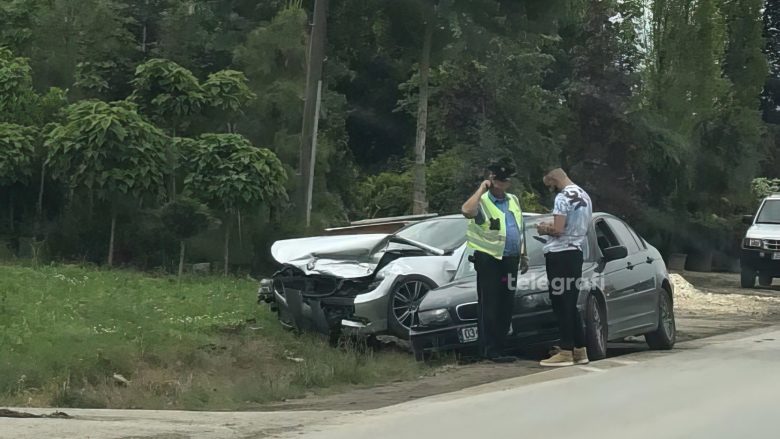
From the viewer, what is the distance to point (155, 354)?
1066cm

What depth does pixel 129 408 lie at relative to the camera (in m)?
8.67

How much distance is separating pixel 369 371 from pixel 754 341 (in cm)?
518

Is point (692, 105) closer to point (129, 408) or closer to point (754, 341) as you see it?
point (754, 341)

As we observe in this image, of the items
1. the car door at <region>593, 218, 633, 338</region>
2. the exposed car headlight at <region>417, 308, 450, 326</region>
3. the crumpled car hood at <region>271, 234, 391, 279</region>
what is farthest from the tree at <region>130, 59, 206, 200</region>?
the car door at <region>593, 218, 633, 338</region>

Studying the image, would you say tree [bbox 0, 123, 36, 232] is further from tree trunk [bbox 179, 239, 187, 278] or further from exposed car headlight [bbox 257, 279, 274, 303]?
exposed car headlight [bbox 257, 279, 274, 303]

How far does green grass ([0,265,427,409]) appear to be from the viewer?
9234 millimetres

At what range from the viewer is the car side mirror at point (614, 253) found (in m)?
10.7

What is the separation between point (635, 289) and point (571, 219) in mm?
1859

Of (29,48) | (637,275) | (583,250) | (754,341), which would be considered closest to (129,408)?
(583,250)

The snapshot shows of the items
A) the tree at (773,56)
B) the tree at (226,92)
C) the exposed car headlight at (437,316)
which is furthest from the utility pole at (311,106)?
the tree at (773,56)

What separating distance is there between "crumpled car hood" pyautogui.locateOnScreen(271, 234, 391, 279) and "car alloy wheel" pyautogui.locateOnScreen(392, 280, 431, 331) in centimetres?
62

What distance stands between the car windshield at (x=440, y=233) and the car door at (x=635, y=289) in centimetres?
196

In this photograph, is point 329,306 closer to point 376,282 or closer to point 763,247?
point 376,282

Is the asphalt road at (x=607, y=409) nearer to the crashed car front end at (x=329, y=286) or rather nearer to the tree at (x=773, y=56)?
the crashed car front end at (x=329, y=286)
